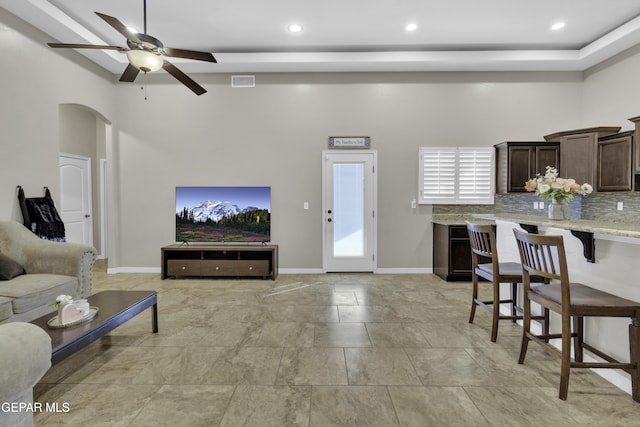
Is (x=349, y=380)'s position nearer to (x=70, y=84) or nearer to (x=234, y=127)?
(x=234, y=127)

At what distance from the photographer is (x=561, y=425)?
1858 millimetres

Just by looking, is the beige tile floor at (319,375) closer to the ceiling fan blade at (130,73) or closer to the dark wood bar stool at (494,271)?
the dark wood bar stool at (494,271)

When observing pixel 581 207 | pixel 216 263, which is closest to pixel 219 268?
pixel 216 263

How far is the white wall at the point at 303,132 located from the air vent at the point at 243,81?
80 millimetres

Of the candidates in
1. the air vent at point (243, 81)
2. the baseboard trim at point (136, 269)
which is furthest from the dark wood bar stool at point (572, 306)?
the baseboard trim at point (136, 269)

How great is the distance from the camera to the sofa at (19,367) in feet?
3.48

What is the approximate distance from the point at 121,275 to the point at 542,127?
7562mm

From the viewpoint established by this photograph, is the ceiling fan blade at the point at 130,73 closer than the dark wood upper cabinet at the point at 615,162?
Yes

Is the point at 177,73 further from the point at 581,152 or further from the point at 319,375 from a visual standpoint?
the point at 581,152

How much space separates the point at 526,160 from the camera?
5.21 m

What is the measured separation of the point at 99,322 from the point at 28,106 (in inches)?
130

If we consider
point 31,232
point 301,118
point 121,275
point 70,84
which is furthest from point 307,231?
point 70,84

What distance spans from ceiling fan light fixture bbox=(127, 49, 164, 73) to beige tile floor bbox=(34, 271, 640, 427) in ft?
8.35

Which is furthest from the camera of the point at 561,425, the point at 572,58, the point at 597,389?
the point at 572,58
